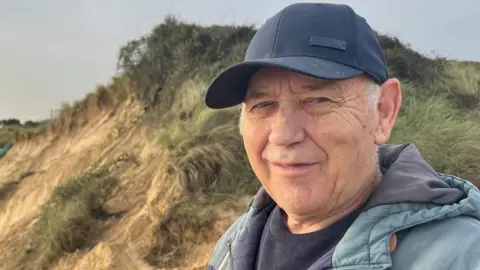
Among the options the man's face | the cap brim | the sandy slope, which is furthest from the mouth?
the sandy slope

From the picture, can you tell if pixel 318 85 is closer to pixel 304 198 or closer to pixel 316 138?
pixel 316 138

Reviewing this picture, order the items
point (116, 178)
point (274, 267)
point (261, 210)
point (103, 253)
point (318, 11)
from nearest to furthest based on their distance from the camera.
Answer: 1. point (318, 11)
2. point (274, 267)
3. point (261, 210)
4. point (103, 253)
5. point (116, 178)

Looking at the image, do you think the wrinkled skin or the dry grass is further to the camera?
the dry grass

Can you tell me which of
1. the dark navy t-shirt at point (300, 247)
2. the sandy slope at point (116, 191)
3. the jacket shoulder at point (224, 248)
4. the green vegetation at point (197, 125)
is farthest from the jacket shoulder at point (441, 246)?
the green vegetation at point (197, 125)

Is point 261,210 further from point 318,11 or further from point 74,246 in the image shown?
point 74,246

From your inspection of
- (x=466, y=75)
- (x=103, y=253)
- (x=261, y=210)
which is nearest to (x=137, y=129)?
(x=103, y=253)

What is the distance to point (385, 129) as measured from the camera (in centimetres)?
210

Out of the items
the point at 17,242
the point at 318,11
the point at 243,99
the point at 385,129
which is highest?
the point at 318,11

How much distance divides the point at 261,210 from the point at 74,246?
507 centimetres

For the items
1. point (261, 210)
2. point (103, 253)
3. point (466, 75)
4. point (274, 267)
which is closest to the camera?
point (274, 267)

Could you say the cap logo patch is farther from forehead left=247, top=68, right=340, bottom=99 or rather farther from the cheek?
the cheek

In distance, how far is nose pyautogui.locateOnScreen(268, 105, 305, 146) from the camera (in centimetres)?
200

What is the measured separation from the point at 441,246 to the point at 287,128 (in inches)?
25.4

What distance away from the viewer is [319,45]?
6.37 ft
